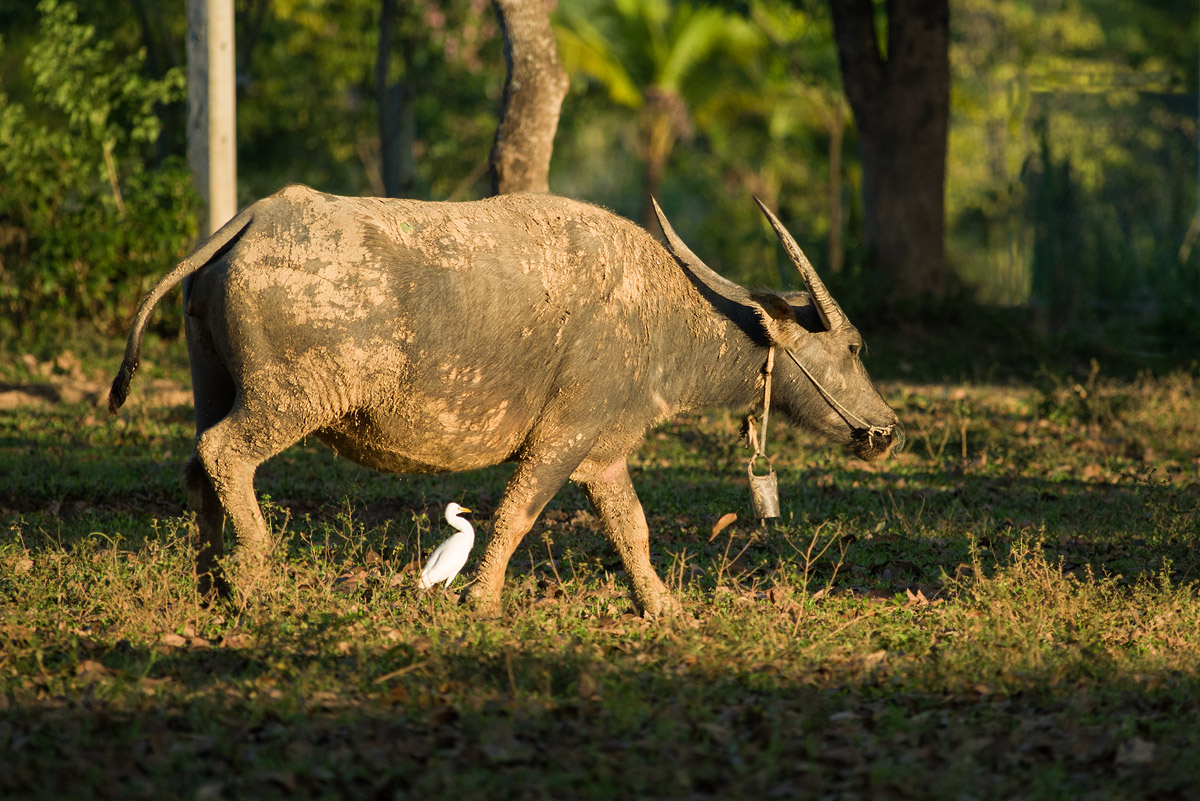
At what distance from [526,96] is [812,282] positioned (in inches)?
134

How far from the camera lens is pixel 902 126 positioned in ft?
42.3

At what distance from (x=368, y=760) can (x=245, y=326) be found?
70.2 inches

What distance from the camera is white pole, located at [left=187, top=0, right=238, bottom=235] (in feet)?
31.8

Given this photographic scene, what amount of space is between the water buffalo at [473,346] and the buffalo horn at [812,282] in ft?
0.04

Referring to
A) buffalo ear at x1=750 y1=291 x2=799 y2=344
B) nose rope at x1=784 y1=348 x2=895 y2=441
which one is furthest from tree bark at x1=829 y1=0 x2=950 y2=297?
buffalo ear at x1=750 y1=291 x2=799 y2=344

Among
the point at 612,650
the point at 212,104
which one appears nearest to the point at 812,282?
the point at 612,650

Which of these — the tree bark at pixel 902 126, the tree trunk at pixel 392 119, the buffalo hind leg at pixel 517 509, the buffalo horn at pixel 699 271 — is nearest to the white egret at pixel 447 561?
the buffalo hind leg at pixel 517 509

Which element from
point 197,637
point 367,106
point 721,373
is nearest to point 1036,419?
point 721,373

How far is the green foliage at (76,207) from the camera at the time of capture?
424 inches

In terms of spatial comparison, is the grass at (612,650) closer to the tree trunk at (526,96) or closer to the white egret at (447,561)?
the white egret at (447,561)

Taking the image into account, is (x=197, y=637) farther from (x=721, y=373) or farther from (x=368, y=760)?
(x=721, y=373)

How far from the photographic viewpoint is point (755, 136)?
25641 millimetres

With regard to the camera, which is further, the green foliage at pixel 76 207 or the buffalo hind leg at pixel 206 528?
the green foliage at pixel 76 207

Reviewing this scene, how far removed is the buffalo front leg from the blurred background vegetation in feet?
22.6
